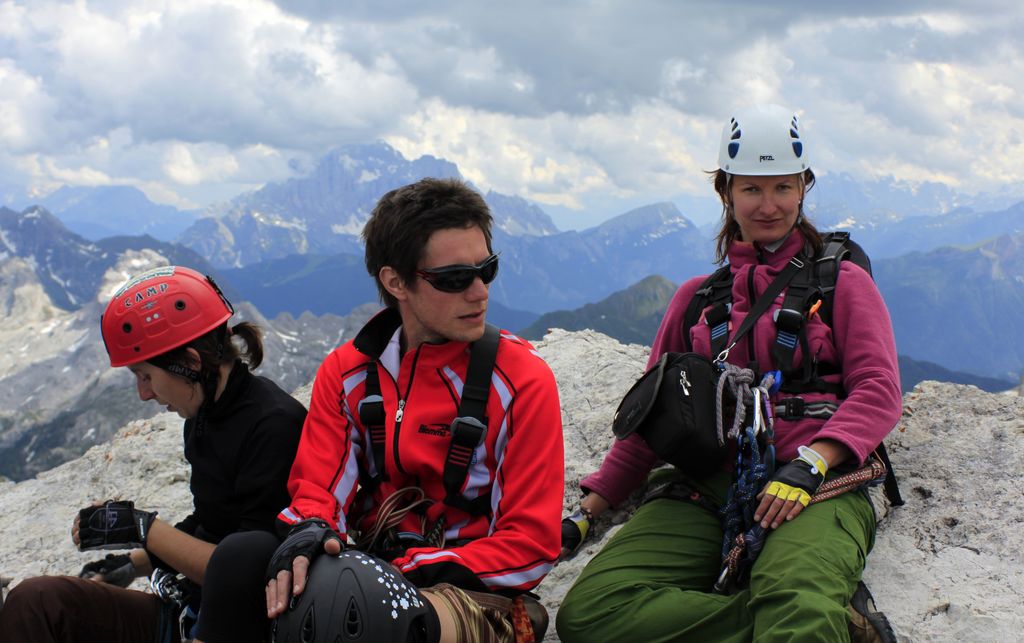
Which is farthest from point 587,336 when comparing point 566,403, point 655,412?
point 655,412

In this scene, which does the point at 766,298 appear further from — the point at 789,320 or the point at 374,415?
the point at 374,415

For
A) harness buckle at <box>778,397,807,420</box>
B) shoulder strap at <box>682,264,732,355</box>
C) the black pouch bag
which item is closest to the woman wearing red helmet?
the black pouch bag

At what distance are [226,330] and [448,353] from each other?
1829mm

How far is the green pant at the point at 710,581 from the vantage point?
14.1 feet

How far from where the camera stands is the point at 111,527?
5113 millimetres

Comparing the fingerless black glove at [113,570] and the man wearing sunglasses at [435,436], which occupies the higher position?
the man wearing sunglasses at [435,436]

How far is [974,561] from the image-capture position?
18.6 ft

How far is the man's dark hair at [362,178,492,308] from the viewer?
15.8ft

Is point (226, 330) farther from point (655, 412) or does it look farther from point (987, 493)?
point (987, 493)

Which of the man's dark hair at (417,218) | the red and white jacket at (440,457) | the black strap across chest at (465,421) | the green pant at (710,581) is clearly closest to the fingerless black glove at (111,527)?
the red and white jacket at (440,457)

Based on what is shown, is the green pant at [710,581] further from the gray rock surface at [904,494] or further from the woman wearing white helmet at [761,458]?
the gray rock surface at [904,494]

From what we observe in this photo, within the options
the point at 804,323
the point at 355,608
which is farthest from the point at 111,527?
the point at 804,323

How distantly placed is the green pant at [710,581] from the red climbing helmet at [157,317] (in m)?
3.31

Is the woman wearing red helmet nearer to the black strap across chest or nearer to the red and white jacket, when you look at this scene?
the red and white jacket
